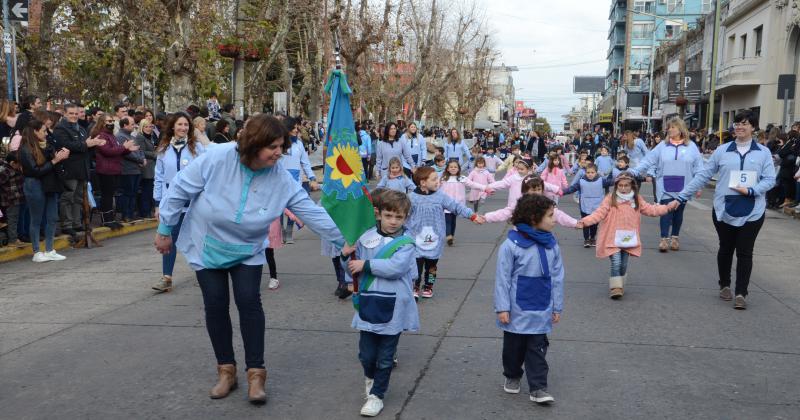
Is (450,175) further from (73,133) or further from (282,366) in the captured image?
(282,366)

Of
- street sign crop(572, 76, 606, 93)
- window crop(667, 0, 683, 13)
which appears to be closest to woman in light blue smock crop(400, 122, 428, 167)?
window crop(667, 0, 683, 13)

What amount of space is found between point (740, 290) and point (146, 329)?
5.62 metres

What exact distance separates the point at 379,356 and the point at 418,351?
1303 mm

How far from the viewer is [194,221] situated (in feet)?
15.0

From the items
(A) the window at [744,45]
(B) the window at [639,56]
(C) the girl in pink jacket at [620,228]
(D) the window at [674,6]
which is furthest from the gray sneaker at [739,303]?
(B) the window at [639,56]

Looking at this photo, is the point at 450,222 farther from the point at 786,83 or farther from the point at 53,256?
the point at 786,83

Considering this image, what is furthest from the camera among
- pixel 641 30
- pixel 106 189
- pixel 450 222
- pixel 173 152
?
pixel 641 30

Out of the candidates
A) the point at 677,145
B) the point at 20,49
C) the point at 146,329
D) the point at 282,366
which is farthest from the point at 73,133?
the point at 20,49

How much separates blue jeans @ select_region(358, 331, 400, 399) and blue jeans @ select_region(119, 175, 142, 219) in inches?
366

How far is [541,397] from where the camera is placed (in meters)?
4.57

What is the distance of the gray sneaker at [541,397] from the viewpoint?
15.0 ft


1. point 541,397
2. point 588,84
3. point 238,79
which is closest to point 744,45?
point 238,79

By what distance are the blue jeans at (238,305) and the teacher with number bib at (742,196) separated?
16.3 feet

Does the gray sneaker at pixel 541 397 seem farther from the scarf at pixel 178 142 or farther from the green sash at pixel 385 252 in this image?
the scarf at pixel 178 142
